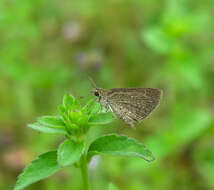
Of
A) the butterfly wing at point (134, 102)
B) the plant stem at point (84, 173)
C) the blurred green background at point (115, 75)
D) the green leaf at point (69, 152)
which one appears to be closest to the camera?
the green leaf at point (69, 152)

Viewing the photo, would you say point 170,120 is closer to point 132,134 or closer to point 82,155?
point 132,134

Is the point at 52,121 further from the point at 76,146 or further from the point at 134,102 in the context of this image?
the point at 134,102

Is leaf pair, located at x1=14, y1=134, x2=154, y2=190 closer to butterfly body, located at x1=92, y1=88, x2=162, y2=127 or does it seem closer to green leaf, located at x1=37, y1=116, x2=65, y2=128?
green leaf, located at x1=37, y1=116, x2=65, y2=128

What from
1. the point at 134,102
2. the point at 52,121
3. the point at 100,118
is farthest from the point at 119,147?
the point at 134,102

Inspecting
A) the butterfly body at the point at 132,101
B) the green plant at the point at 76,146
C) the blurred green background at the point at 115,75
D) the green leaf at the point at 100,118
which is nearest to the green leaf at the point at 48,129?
the green plant at the point at 76,146

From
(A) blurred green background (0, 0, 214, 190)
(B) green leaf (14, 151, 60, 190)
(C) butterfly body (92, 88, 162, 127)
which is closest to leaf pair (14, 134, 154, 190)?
(B) green leaf (14, 151, 60, 190)

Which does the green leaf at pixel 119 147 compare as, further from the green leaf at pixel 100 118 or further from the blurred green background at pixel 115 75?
the blurred green background at pixel 115 75
